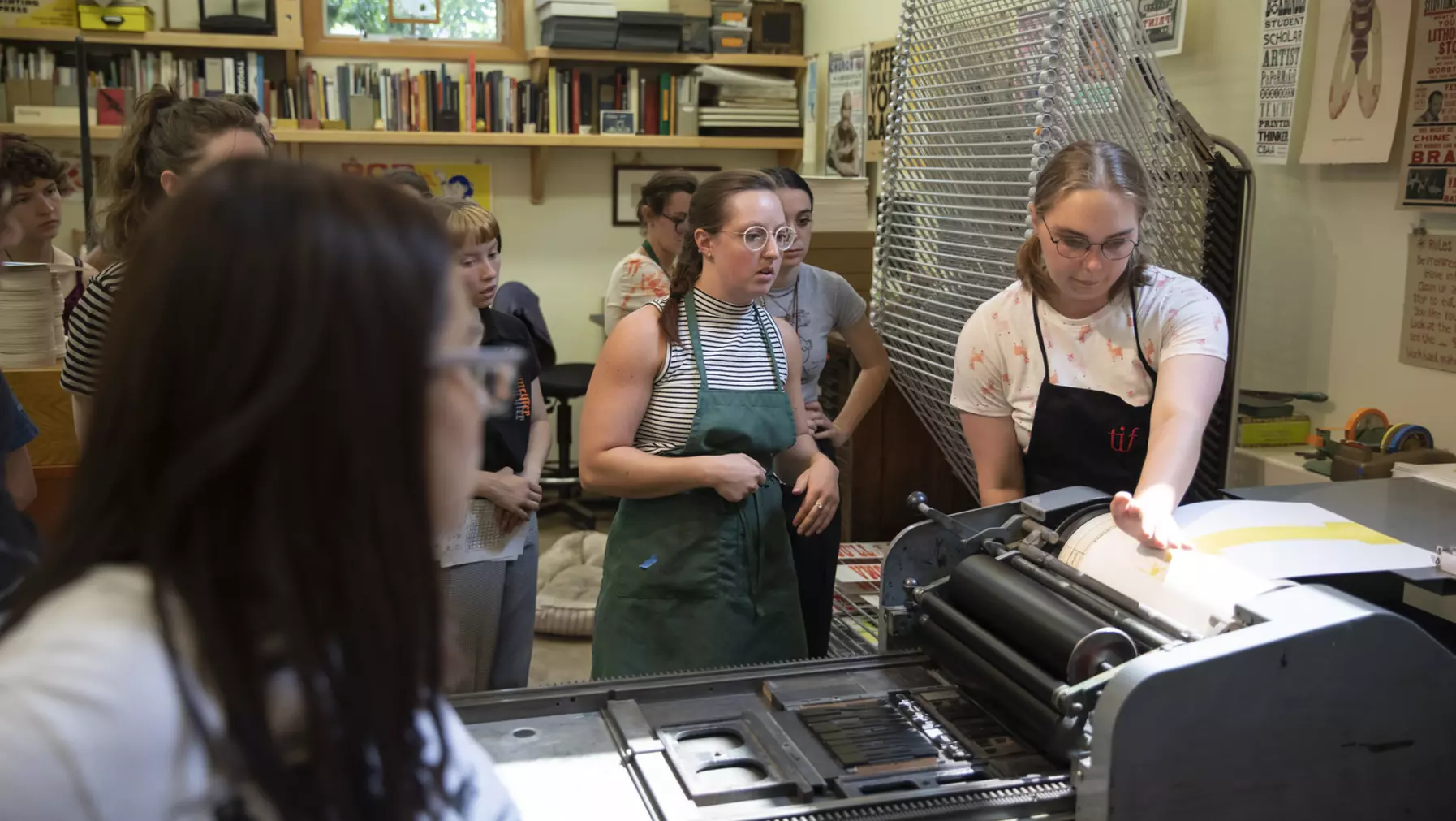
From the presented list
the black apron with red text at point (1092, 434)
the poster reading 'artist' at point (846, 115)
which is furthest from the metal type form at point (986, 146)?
the poster reading 'artist' at point (846, 115)

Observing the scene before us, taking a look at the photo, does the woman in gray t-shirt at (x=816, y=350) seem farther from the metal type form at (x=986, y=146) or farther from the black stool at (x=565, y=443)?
the black stool at (x=565, y=443)

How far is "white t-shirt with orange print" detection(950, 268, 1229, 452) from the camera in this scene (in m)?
1.78

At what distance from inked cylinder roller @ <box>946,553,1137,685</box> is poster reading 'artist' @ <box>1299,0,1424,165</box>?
1.56 m

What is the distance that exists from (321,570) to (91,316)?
59.6 inches

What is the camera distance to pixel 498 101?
5.14m

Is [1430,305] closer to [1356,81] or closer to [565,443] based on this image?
[1356,81]

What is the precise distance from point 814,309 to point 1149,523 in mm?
1426

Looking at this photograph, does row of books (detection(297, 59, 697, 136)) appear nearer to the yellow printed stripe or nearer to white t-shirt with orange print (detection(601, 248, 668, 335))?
white t-shirt with orange print (detection(601, 248, 668, 335))

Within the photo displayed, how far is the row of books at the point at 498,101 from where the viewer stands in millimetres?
4992

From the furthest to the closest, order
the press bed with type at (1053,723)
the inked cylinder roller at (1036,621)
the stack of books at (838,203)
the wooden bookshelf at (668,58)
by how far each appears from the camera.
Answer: the wooden bookshelf at (668,58) → the stack of books at (838,203) → the inked cylinder roller at (1036,621) → the press bed with type at (1053,723)

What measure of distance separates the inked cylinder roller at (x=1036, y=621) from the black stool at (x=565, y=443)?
128 inches

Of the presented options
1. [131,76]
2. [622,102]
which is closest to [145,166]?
[131,76]

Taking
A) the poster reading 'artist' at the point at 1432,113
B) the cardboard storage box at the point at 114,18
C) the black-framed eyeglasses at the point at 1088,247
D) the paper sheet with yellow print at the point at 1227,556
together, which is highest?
the cardboard storage box at the point at 114,18

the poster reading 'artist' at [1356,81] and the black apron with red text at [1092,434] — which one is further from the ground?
the poster reading 'artist' at [1356,81]
